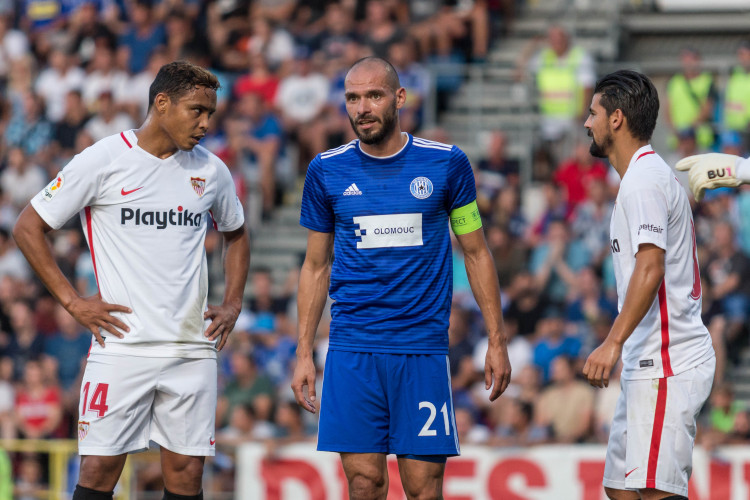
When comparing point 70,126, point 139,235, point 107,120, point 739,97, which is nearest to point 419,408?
point 139,235

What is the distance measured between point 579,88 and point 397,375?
384 inches

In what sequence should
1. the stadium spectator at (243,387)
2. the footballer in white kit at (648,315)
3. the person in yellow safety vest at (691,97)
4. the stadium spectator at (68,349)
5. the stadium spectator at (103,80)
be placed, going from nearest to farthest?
1. the footballer in white kit at (648,315)
2. the stadium spectator at (243,387)
3. the stadium spectator at (68,349)
4. the person in yellow safety vest at (691,97)
5. the stadium spectator at (103,80)

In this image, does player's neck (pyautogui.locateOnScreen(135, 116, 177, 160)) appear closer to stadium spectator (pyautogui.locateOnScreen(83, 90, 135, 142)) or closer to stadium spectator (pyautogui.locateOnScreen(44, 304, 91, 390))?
stadium spectator (pyautogui.locateOnScreen(44, 304, 91, 390))

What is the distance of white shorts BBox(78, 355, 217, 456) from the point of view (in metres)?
6.64

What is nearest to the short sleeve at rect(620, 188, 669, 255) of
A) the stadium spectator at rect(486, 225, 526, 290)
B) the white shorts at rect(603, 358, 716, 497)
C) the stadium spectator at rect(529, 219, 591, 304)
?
the white shorts at rect(603, 358, 716, 497)

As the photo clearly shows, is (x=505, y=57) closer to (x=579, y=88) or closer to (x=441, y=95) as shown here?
(x=441, y=95)

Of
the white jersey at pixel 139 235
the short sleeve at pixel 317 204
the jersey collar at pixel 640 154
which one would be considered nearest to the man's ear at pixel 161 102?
the white jersey at pixel 139 235

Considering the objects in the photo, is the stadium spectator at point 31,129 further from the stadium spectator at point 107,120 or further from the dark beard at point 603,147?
the dark beard at point 603,147

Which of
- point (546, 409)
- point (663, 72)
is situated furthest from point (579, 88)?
point (546, 409)

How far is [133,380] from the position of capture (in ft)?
21.9

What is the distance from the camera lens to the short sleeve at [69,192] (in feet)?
21.9

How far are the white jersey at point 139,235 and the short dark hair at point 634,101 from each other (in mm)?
2315

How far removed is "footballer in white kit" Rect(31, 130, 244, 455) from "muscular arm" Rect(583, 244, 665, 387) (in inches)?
85.5

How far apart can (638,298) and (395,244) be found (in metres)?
1.35
